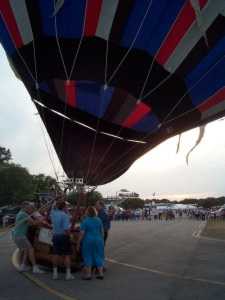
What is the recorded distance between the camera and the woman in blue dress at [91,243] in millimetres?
9344

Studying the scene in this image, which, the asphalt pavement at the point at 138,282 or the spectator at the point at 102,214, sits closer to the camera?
the asphalt pavement at the point at 138,282

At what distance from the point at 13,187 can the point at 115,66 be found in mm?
55937

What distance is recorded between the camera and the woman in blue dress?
9344 millimetres

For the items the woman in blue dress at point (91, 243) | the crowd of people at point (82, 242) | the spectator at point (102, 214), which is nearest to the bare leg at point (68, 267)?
the crowd of people at point (82, 242)

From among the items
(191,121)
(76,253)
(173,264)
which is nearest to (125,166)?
(191,121)

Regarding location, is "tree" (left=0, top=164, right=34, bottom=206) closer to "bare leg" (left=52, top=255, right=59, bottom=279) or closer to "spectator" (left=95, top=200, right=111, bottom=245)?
"spectator" (left=95, top=200, right=111, bottom=245)

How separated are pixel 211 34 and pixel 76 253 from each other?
500cm

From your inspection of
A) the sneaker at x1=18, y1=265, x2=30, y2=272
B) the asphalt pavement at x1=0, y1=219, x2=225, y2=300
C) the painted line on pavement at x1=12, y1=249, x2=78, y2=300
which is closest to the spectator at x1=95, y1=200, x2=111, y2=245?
the asphalt pavement at x1=0, y1=219, x2=225, y2=300

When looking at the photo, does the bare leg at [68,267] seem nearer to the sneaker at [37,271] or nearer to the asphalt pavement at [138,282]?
the asphalt pavement at [138,282]

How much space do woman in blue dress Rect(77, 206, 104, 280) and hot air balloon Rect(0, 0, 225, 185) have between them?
9.71 ft

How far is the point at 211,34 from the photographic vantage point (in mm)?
10508

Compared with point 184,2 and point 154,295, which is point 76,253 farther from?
point 184,2

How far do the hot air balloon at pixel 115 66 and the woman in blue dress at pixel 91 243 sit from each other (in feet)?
9.71

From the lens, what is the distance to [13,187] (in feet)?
214
